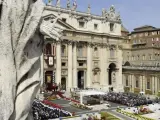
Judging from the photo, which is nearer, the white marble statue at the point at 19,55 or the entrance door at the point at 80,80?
the white marble statue at the point at 19,55

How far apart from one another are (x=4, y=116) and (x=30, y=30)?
6.67ft

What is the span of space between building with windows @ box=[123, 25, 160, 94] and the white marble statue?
45.0 metres

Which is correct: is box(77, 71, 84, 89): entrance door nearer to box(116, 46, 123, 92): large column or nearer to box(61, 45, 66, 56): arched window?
box(61, 45, 66, 56): arched window

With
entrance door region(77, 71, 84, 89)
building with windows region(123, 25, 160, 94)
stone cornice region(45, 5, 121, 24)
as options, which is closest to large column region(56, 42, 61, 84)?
stone cornice region(45, 5, 121, 24)

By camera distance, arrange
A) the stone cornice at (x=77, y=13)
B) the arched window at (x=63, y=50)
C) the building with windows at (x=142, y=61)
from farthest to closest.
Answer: the building with windows at (x=142, y=61) → the arched window at (x=63, y=50) → the stone cornice at (x=77, y=13)

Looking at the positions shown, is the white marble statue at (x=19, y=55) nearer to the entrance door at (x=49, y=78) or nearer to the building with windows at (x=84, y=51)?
the building with windows at (x=84, y=51)

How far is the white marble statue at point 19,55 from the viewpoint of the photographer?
18.3ft

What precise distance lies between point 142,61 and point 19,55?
202 feet

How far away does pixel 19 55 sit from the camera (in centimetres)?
590

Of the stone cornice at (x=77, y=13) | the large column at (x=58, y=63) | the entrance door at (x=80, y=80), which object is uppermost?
the stone cornice at (x=77, y=13)

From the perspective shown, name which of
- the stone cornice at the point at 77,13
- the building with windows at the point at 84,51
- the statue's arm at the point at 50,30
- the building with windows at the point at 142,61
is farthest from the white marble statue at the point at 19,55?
the building with windows at the point at 142,61

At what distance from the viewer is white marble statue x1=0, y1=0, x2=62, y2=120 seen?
18.3 ft

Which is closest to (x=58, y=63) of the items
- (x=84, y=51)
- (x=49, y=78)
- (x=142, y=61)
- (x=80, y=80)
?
(x=49, y=78)

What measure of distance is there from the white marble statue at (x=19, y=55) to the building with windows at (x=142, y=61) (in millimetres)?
44967
